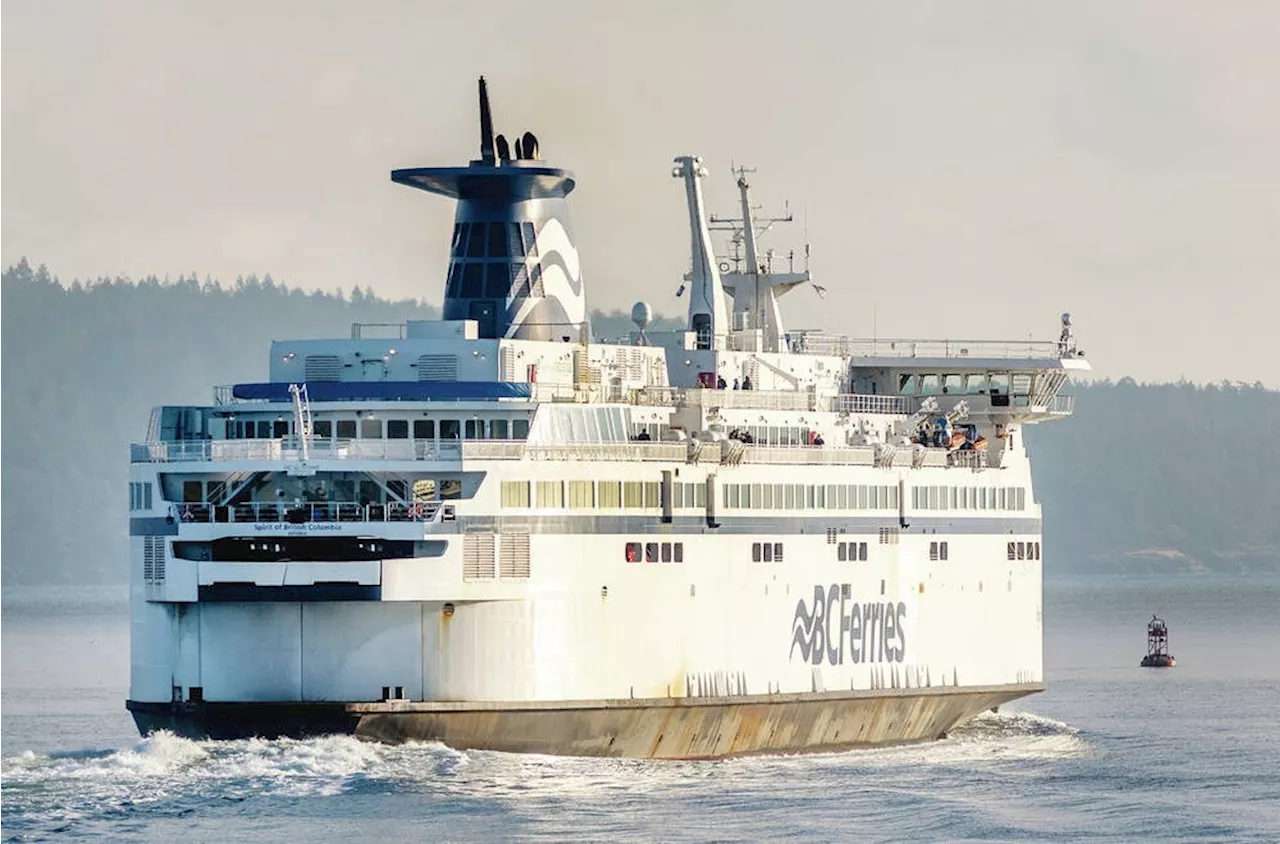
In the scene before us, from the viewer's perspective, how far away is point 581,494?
6278cm

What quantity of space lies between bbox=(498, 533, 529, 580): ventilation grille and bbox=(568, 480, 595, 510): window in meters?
1.50

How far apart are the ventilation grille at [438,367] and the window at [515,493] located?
385 centimetres

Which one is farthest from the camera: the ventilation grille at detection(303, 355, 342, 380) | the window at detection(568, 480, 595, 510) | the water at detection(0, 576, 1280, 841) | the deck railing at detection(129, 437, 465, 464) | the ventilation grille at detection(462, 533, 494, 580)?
the ventilation grille at detection(303, 355, 342, 380)

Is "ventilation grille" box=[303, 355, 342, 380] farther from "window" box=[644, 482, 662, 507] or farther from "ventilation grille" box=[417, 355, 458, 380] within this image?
"window" box=[644, 482, 662, 507]

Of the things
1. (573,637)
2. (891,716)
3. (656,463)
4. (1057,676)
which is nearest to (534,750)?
(573,637)

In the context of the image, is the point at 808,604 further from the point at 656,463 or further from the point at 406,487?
the point at 406,487

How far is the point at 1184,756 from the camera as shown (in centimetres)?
7238

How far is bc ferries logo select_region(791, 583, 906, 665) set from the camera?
6844 cm

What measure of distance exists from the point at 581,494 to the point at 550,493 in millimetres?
905

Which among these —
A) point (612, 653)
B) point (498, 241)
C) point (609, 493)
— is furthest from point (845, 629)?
point (498, 241)

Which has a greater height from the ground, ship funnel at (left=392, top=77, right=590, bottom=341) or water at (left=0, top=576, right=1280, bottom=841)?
ship funnel at (left=392, top=77, right=590, bottom=341)

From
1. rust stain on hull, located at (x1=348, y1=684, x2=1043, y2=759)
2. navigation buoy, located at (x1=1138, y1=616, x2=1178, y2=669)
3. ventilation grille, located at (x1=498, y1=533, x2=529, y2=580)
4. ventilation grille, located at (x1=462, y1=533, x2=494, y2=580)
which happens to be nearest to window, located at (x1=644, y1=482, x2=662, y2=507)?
ventilation grille, located at (x1=498, y1=533, x2=529, y2=580)

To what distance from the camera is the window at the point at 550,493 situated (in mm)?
61875

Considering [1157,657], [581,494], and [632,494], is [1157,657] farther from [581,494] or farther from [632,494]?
[581,494]
